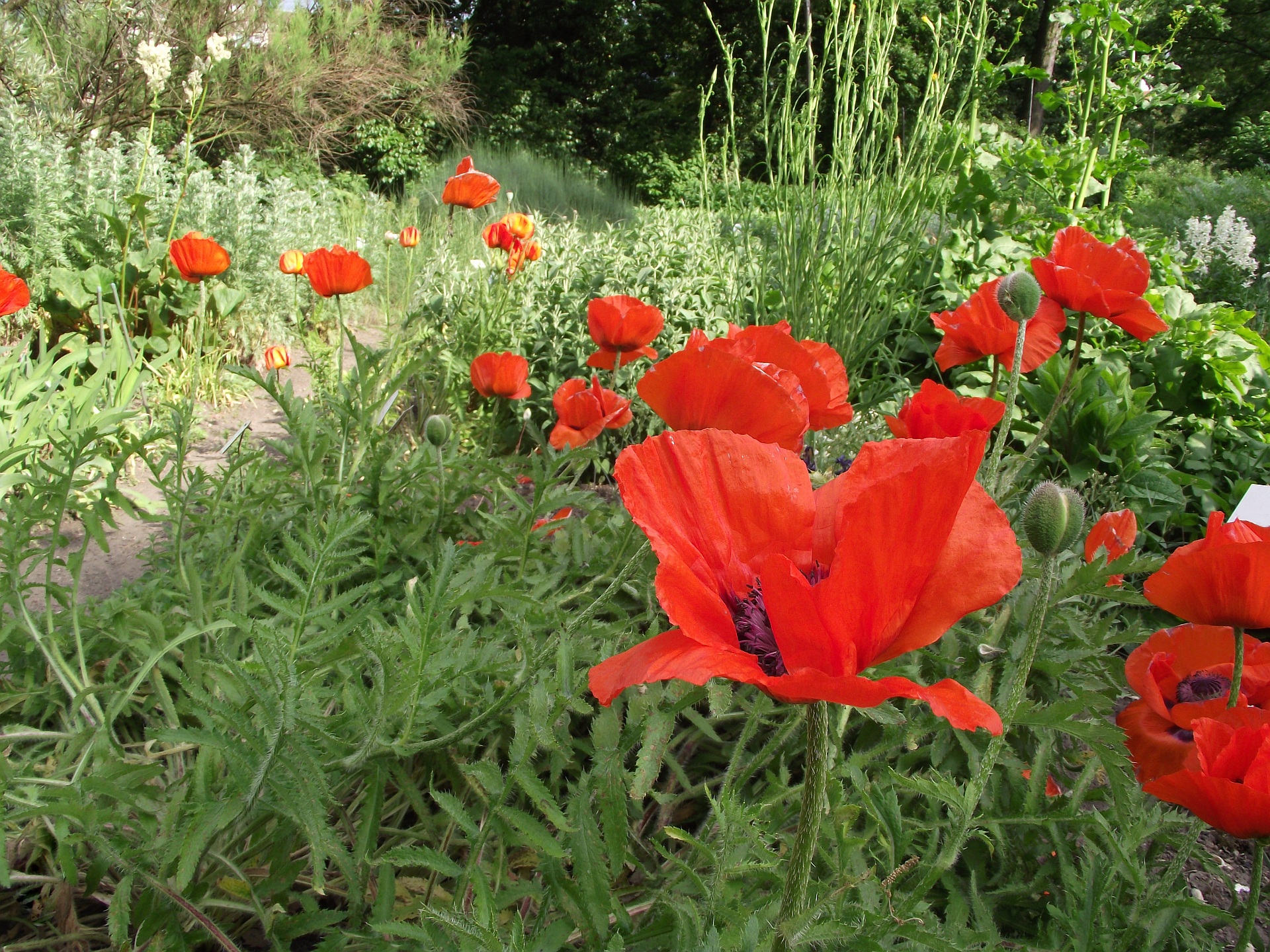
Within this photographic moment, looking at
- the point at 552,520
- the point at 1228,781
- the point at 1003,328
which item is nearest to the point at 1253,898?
the point at 1228,781

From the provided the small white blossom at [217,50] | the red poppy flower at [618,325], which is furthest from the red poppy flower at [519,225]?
the red poppy flower at [618,325]

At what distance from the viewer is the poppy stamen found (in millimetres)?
521

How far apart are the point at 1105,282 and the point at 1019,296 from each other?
245 millimetres

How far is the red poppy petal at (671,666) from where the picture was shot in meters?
0.39

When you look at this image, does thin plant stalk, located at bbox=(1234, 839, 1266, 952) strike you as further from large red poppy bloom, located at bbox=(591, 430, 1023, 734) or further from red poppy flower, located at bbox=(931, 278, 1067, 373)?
red poppy flower, located at bbox=(931, 278, 1067, 373)

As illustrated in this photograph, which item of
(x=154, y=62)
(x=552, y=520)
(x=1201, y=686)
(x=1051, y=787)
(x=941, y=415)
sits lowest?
(x=1051, y=787)

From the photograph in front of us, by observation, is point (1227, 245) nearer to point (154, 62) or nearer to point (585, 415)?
point (585, 415)

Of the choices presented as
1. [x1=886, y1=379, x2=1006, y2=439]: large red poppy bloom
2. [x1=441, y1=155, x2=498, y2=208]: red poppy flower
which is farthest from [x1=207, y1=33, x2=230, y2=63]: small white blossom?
[x1=886, y1=379, x2=1006, y2=439]: large red poppy bloom

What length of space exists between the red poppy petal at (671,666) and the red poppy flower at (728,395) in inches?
12.9

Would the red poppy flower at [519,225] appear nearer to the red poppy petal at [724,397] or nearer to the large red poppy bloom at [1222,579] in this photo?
the red poppy petal at [724,397]

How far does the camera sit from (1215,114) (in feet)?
77.6

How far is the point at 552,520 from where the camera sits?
1.38 meters

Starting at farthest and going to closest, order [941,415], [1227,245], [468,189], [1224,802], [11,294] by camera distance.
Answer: [1227,245], [468,189], [11,294], [941,415], [1224,802]

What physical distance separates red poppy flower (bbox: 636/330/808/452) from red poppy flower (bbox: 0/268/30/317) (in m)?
1.18
